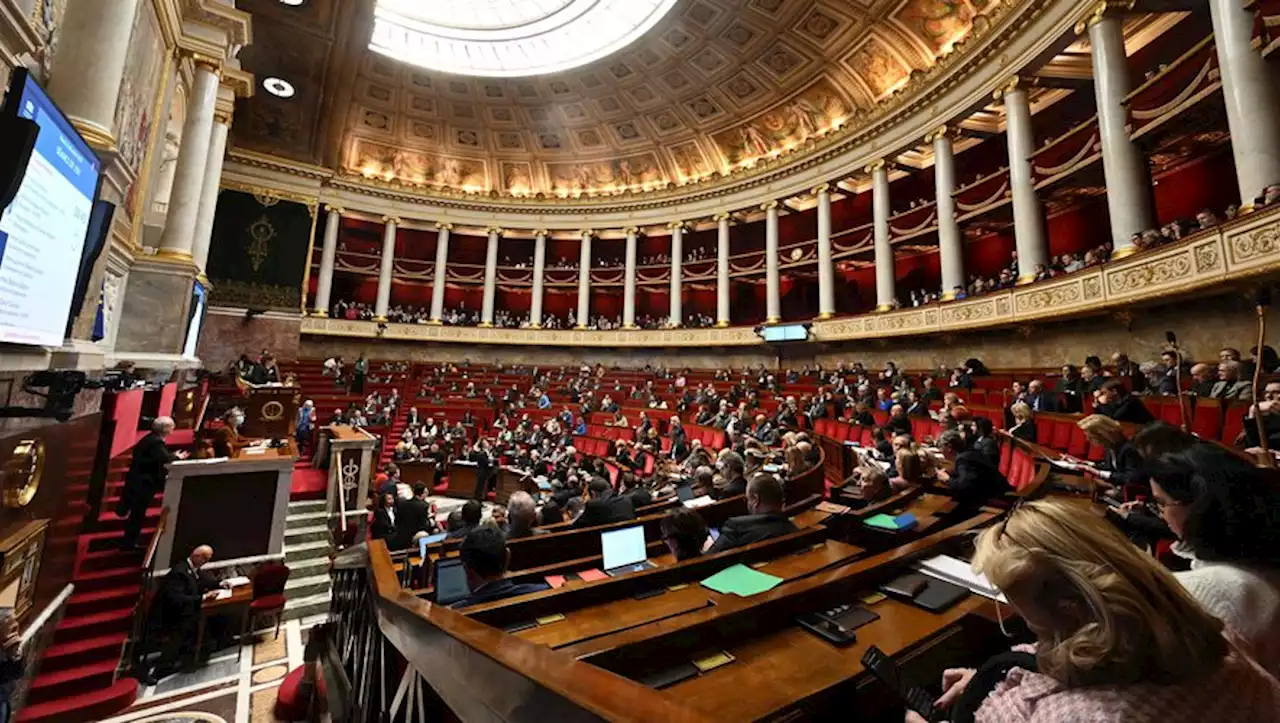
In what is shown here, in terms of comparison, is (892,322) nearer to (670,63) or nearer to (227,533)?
(670,63)

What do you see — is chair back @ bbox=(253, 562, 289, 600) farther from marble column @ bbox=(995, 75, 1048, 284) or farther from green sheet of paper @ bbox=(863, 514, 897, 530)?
marble column @ bbox=(995, 75, 1048, 284)

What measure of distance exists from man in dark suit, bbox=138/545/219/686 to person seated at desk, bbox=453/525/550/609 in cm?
409

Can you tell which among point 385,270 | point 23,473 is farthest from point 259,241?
point 23,473

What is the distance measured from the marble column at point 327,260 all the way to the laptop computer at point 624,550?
825 inches

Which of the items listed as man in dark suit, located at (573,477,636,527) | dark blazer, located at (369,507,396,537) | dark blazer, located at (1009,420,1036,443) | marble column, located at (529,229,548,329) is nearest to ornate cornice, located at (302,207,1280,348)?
dark blazer, located at (1009,420,1036,443)

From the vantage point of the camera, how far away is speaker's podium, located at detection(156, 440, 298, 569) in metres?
5.50

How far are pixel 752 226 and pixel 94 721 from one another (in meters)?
22.1

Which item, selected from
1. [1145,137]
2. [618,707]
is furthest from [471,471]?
[1145,137]

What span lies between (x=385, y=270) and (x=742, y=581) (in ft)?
74.6

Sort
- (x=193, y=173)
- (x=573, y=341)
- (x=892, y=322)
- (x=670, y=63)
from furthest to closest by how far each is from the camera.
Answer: (x=573, y=341), (x=670, y=63), (x=892, y=322), (x=193, y=173)

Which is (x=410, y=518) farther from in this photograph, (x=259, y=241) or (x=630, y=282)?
(x=259, y=241)

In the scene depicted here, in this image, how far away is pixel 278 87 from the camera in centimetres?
1468

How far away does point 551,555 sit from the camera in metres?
3.40

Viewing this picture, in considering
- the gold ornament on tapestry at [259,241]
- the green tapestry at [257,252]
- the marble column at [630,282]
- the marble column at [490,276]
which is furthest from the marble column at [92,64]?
the marble column at [490,276]
